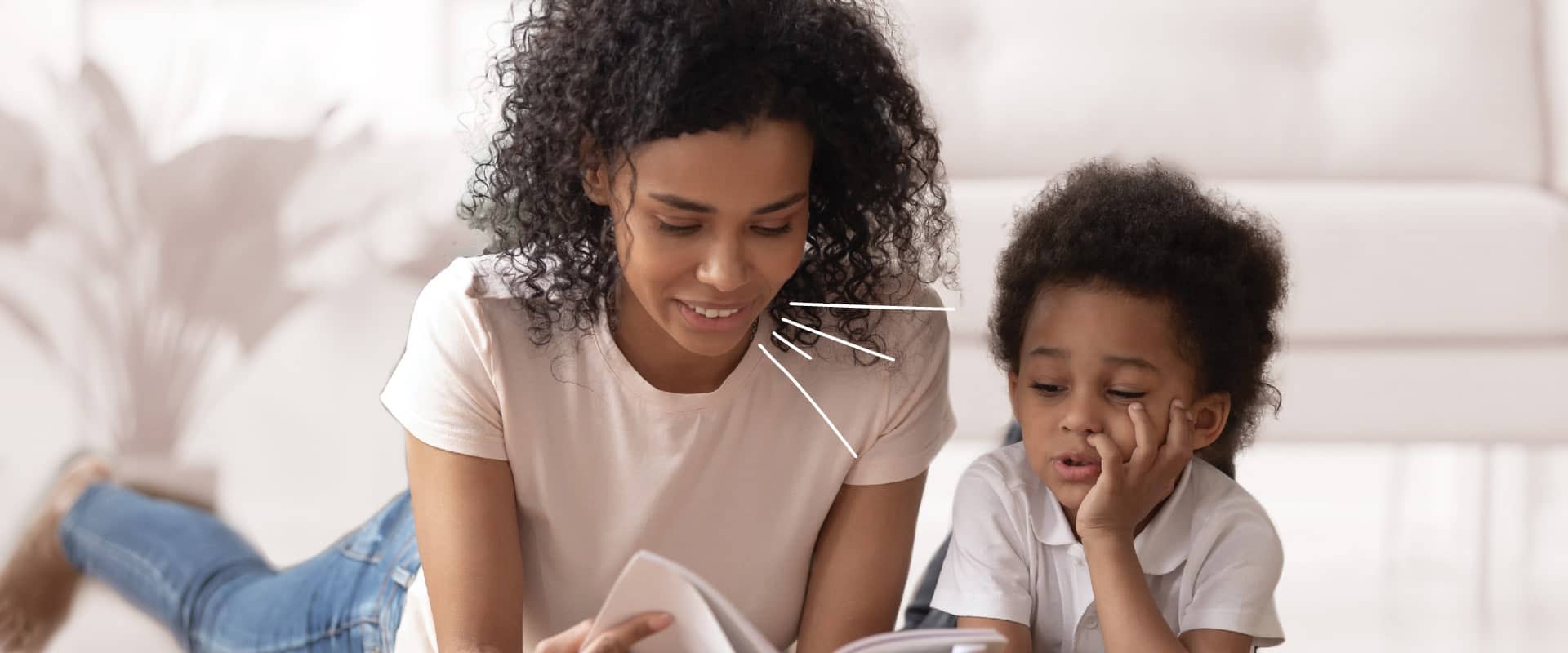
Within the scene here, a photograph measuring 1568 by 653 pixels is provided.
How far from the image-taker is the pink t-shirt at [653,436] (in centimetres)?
119

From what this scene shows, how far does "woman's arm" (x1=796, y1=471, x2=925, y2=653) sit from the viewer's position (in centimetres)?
125

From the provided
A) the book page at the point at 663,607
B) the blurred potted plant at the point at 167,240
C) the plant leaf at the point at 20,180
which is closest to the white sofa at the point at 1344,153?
the blurred potted plant at the point at 167,240

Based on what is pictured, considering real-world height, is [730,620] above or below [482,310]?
below

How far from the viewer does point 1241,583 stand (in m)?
1.17

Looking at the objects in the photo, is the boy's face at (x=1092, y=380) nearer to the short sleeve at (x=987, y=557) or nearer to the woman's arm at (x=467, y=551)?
the short sleeve at (x=987, y=557)

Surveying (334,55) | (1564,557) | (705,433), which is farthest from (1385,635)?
(334,55)

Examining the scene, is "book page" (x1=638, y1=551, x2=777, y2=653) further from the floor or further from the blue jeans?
the floor

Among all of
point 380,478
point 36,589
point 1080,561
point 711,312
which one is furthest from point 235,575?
point 1080,561

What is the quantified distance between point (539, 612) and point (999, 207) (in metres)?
1.16

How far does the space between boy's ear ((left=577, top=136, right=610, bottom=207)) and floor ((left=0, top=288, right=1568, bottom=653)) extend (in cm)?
A: 127

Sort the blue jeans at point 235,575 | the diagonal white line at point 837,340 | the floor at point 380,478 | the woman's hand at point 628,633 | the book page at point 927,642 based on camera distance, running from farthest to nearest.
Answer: the floor at point 380,478 < the blue jeans at point 235,575 < the diagonal white line at point 837,340 < the woman's hand at point 628,633 < the book page at point 927,642

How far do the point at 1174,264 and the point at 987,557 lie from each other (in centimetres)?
29

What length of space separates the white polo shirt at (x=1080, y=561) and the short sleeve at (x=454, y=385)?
40 centimetres

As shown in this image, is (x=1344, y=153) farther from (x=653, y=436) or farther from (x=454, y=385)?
(x=454, y=385)
